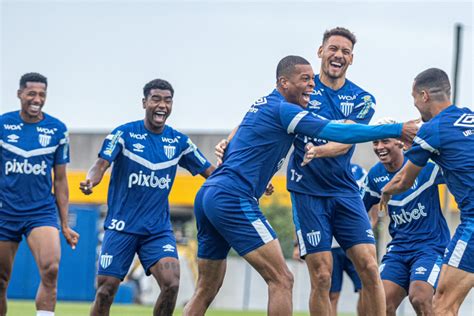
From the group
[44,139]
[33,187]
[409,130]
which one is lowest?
[33,187]

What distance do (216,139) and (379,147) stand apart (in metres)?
32.3

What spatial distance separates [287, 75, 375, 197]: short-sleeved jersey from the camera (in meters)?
11.2

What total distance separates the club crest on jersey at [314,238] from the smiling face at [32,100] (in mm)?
4356

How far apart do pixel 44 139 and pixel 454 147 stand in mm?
5754

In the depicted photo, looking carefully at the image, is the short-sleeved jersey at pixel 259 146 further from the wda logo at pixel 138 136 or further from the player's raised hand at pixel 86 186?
the wda logo at pixel 138 136

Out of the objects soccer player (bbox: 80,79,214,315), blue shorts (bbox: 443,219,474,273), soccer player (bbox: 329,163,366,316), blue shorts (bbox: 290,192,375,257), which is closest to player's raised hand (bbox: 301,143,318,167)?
blue shorts (bbox: 290,192,375,257)

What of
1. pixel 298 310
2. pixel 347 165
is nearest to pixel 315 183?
pixel 347 165

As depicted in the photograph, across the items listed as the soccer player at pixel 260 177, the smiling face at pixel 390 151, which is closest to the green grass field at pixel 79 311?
the smiling face at pixel 390 151

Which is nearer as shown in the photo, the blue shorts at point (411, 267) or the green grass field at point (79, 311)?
the blue shorts at point (411, 267)

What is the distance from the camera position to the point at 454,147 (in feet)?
32.2

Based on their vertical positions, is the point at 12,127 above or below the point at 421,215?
above

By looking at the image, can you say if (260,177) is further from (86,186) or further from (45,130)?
(45,130)

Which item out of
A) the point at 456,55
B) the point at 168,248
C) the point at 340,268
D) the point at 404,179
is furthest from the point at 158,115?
the point at 456,55

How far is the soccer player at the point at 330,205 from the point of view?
1097 centimetres
